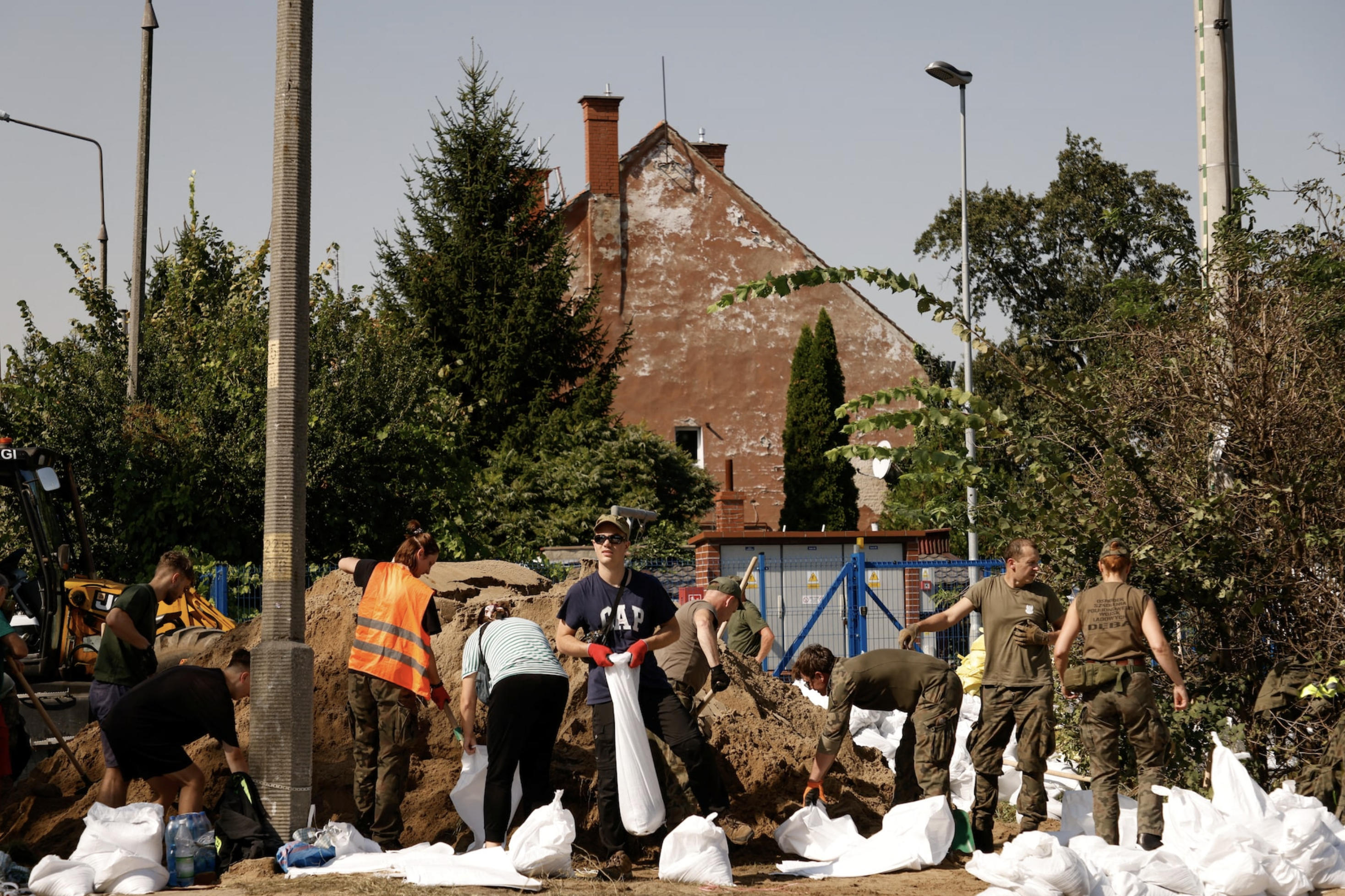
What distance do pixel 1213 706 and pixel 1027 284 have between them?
32.6 meters

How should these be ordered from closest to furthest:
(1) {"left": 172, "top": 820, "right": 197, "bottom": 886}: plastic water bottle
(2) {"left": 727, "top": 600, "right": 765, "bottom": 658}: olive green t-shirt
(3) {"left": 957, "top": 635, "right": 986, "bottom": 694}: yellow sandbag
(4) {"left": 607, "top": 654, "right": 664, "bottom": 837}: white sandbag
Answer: (1) {"left": 172, "top": 820, "right": 197, "bottom": 886}: plastic water bottle, (4) {"left": 607, "top": 654, "right": 664, "bottom": 837}: white sandbag, (3) {"left": 957, "top": 635, "right": 986, "bottom": 694}: yellow sandbag, (2) {"left": 727, "top": 600, "right": 765, "bottom": 658}: olive green t-shirt

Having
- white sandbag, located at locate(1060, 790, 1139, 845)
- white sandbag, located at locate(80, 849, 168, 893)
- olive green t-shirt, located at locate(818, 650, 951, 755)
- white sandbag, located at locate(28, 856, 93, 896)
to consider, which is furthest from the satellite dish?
white sandbag, located at locate(28, 856, 93, 896)

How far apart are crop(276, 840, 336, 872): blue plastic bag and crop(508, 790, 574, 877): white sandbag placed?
1037 millimetres

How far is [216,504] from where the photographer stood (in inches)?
733

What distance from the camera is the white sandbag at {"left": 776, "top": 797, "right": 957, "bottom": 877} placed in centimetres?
764

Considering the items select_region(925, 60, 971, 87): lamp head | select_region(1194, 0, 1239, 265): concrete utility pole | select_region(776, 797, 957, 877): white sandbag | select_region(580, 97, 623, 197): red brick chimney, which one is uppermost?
select_region(580, 97, 623, 197): red brick chimney

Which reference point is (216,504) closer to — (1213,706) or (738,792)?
(738,792)

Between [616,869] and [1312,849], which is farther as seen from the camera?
[1312,849]

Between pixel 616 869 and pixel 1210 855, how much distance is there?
10.3ft

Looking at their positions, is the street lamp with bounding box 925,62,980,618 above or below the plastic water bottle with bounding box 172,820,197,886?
above

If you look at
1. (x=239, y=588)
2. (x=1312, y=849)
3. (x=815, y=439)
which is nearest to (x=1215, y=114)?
(x=1312, y=849)

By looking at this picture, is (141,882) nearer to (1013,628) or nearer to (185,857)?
(185,857)

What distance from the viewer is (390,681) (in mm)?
7742

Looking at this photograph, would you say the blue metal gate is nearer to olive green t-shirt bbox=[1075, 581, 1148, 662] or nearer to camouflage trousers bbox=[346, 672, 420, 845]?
olive green t-shirt bbox=[1075, 581, 1148, 662]
